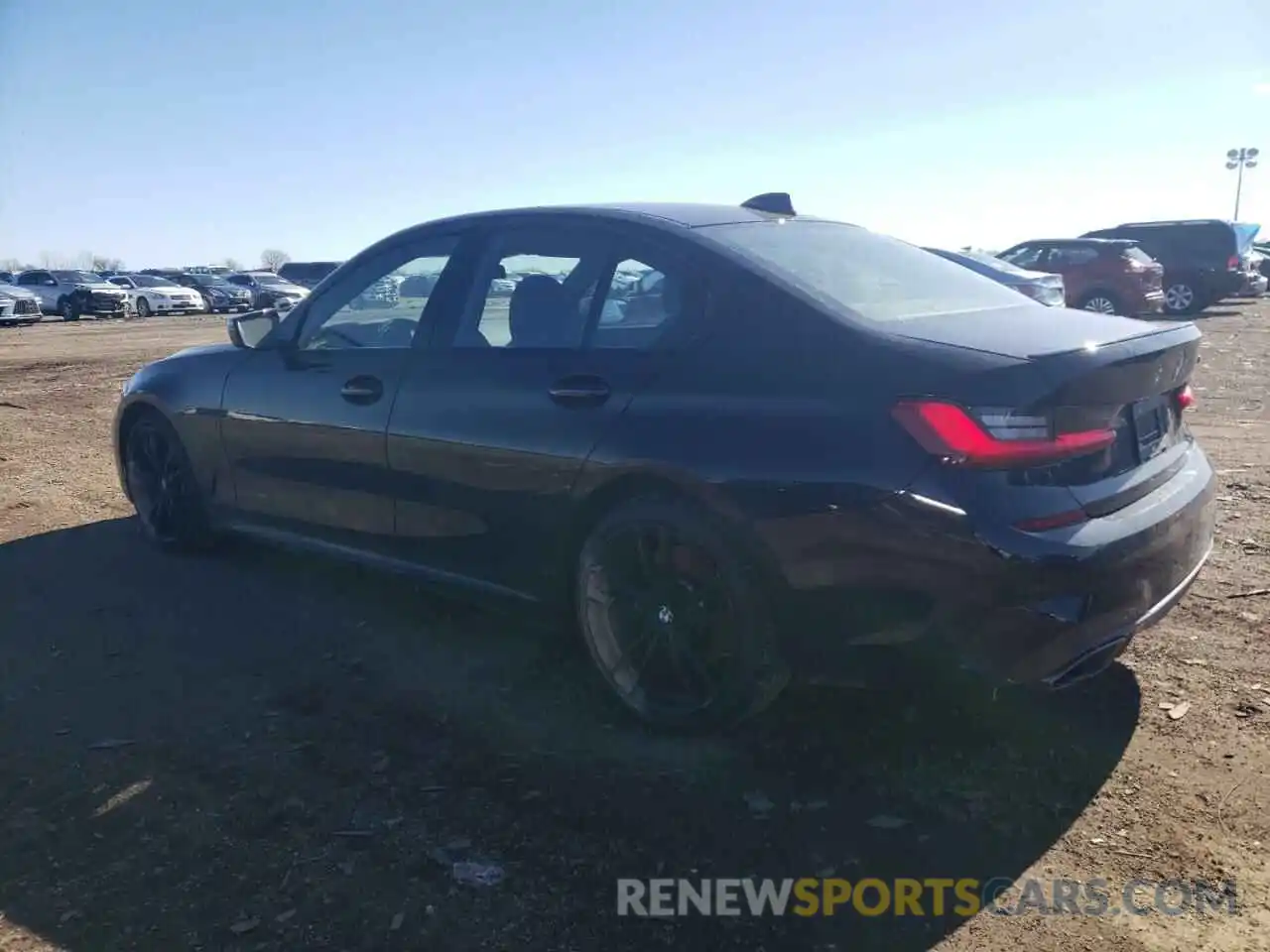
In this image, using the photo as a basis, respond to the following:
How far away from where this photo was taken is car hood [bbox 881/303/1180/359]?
2.98 m

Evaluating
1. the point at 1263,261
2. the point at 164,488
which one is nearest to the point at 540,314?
the point at 164,488

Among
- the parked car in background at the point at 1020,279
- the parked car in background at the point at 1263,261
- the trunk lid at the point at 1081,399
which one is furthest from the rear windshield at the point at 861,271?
the parked car in background at the point at 1263,261

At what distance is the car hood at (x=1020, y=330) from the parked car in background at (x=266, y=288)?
34206 mm

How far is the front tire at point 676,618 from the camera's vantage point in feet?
10.3

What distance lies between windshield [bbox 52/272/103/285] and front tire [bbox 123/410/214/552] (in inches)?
1300

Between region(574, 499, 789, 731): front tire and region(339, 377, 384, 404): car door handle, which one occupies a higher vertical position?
region(339, 377, 384, 404): car door handle

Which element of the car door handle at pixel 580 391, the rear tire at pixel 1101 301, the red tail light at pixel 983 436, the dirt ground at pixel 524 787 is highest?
the car door handle at pixel 580 391

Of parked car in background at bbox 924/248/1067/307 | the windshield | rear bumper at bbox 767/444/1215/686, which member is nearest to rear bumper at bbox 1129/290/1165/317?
parked car in background at bbox 924/248/1067/307

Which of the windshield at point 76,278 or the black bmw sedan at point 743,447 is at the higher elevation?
the windshield at point 76,278

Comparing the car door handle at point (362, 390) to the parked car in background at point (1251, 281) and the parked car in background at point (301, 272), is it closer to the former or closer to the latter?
the parked car in background at point (1251, 281)

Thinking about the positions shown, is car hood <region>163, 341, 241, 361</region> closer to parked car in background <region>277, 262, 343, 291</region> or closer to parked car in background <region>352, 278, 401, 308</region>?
parked car in background <region>352, 278, 401, 308</region>

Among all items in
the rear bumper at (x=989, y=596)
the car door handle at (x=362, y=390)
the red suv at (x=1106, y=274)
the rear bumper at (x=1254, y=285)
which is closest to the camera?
the rear bumper at (x=989, y=596)

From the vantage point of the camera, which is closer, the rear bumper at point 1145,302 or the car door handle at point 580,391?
the car door handle at point 580,391

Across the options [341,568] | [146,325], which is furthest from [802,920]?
[146,325]
